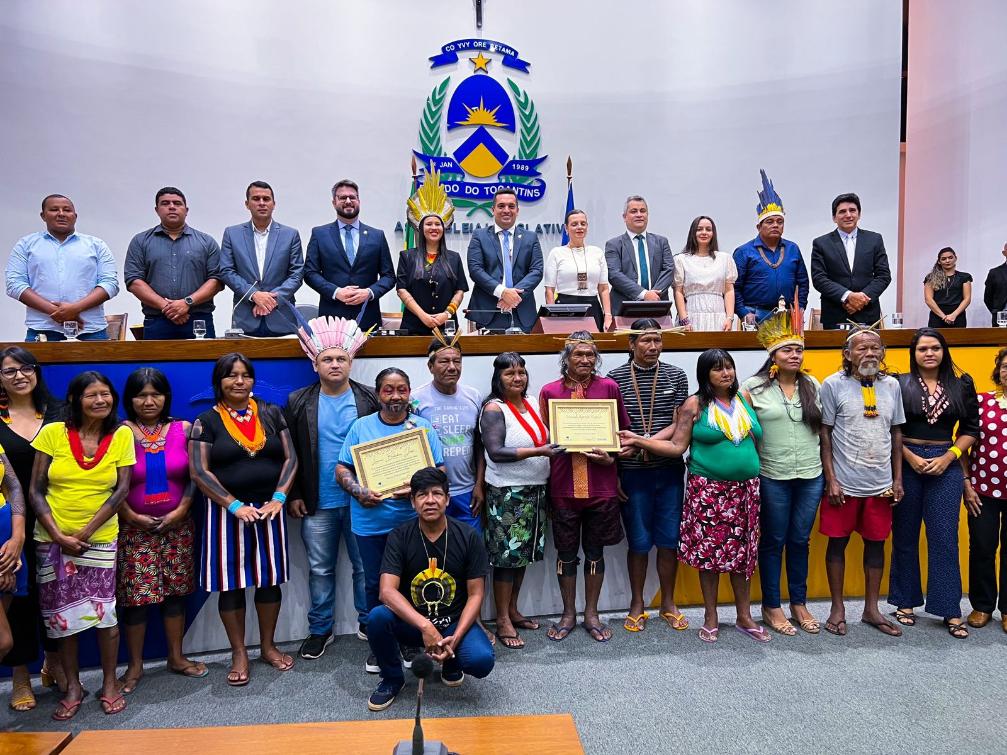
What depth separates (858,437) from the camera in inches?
145

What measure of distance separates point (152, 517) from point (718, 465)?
9.59 feet

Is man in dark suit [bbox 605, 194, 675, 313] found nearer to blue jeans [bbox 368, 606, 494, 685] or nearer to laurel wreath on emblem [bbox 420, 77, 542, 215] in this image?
laurel wreath on emblem [bbox 420, 77, 542, 215]

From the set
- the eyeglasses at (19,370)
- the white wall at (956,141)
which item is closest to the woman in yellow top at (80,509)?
the eyeglasses at (19,370)

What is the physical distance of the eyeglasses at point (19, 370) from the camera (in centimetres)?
301

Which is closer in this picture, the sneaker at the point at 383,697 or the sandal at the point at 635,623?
the sneaker at the point at 383,697

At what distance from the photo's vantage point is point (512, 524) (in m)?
3.58

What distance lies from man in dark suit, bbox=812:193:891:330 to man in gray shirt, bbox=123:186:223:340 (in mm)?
4443

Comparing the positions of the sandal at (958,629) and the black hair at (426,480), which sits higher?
the black hair at (426,480)

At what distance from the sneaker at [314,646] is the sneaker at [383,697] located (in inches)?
24.2

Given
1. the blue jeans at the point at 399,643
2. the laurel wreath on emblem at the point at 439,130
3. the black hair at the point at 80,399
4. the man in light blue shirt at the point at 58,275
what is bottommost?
the blue jeans at the point at 399,643

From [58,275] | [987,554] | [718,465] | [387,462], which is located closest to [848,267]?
[987,554]

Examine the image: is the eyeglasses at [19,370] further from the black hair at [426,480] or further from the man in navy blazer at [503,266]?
the man in navy blazer at [503,266]

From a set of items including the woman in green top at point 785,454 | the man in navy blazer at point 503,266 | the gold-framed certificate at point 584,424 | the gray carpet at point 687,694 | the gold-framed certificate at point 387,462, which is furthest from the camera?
the man in navy blazer at point 503,266

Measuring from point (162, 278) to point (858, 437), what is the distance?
4.37 meters
